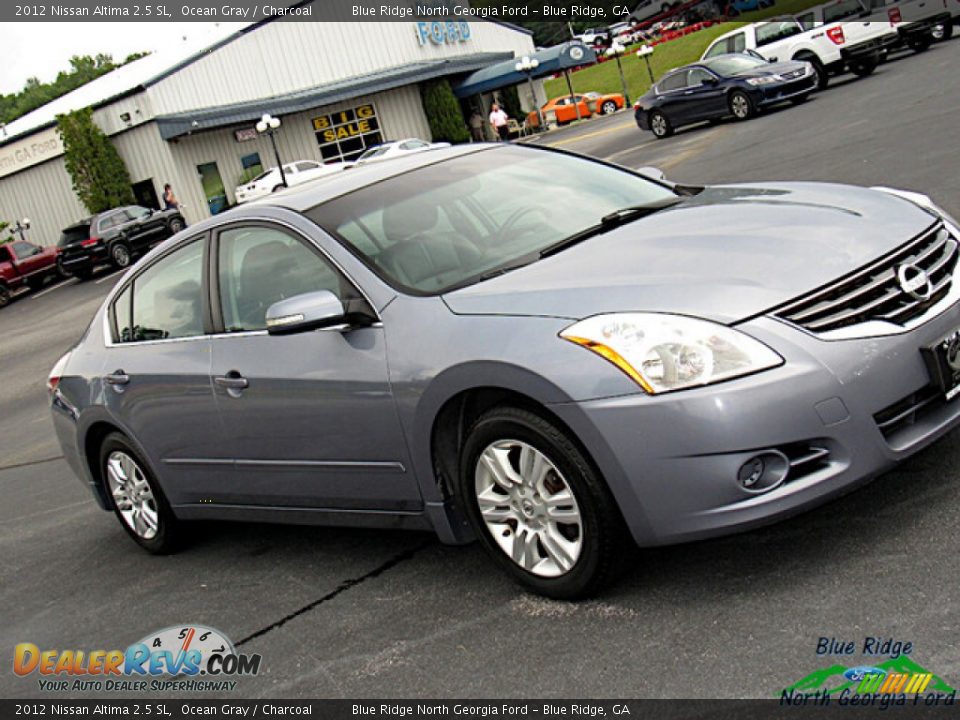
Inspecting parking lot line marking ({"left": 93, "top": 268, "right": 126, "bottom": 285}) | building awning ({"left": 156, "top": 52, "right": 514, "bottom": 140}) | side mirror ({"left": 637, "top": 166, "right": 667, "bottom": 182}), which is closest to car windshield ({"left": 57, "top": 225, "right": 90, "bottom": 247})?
parking lot line marking ({"left": 93, "top": 268, "right": 126, "bottom": 285})

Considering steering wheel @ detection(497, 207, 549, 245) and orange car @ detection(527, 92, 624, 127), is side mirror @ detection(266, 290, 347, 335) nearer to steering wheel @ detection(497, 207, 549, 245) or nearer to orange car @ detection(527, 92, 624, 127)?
steering wheel @ detection(497, 207, 549, 245)

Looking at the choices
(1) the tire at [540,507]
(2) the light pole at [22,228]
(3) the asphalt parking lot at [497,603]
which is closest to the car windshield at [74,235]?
(2) the light pole at [22,228]

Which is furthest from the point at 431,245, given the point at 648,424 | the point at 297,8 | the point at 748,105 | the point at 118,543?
the point at 297,8

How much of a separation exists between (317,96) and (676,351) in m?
45.1

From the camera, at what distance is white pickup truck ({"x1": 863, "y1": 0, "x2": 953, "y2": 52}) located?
89.0 ft

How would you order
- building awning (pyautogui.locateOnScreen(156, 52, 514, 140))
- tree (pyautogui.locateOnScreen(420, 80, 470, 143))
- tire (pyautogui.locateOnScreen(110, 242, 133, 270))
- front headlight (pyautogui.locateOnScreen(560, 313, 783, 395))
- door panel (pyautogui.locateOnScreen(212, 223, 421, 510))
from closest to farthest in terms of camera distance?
front headlight (pyautogui.locateOnScreen(560, 313, 783, 395))
door panel (pyautogui.locateOnScreen(212, 223, 421, 510))
tire (pyautogui.locateOnScreen(110, 242, 133, 270))
building awning (pyautogui.locateOnScreen(156, 52, 514, 140))
tree (pyautogui.locateOnScreen(420, 80, 470, 143))

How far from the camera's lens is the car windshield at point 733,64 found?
24.8 meters

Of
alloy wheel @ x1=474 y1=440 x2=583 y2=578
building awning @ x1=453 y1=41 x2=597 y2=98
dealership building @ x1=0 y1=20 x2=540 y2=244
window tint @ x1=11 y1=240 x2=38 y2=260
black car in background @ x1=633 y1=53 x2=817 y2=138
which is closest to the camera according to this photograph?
alloy wheel @ x1=474 y1=440 x2=583 y2=578

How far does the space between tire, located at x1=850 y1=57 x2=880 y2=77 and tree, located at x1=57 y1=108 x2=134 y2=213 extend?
89.1 feet

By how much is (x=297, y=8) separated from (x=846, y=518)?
47.3m

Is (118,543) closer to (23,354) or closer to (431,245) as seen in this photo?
(431,245)

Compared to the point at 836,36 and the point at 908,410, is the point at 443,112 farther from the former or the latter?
the point at 908,410

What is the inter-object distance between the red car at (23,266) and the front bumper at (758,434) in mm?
30636

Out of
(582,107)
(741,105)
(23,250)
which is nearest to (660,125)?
(741,105)
